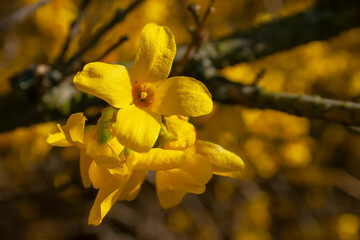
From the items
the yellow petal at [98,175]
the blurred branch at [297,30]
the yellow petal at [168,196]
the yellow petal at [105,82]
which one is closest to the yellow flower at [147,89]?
the yellow petal at [105,82]

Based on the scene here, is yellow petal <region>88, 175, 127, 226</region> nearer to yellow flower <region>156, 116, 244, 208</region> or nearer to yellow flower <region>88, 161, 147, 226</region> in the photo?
yellow flower <region>88, 161, 147, 226</region>

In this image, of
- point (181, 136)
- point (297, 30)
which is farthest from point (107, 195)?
point (297, 30)

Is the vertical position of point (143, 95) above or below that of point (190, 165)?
above

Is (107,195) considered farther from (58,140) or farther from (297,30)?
(297,30)

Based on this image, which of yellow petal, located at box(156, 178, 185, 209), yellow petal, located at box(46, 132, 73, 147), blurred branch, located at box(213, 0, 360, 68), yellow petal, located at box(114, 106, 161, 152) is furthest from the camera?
blurred branch, located at box(213, 0, 360, 68)

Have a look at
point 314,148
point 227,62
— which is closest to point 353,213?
point 314,148

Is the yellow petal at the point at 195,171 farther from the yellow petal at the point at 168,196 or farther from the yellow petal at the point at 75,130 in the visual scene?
the yellow petal at the point at 75,130

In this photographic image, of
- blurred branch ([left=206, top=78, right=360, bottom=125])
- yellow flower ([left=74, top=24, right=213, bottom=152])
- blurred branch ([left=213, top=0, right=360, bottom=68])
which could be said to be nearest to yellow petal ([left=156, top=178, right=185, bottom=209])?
yellow flower ([left=74, top=24, right=213, bottom=152])
